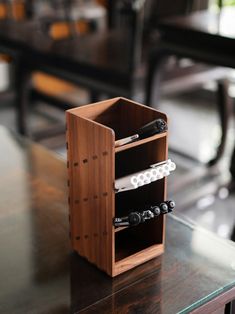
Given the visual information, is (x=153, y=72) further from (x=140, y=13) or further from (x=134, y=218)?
(x=134, y=218)

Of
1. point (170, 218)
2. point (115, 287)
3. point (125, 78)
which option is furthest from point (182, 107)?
point (115, 287)

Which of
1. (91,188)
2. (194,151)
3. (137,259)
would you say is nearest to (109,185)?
(91,188)

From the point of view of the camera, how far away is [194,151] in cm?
319

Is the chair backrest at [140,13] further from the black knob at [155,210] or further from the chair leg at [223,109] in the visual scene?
the black knob at [155,210]

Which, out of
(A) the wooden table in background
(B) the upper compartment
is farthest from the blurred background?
(B) the upper compartment

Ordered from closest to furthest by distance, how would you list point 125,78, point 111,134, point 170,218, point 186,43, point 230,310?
point 111,134
point 230,310
point 170,218
point 186,43
point 125,78

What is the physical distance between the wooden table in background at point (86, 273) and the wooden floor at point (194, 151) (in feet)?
2.38

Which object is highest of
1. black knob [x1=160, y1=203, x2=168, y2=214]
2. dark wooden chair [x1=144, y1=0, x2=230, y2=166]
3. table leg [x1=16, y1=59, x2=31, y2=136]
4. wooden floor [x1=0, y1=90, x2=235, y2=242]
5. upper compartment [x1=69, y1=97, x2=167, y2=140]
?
upper compartment [x1=69, y1=97, x2=167, y2=140]

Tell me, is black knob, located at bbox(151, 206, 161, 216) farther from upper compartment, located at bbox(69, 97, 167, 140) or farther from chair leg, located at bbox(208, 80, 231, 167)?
chair leg, located at bbox(208, 80, 231, 167)

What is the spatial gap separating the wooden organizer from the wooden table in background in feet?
0.10

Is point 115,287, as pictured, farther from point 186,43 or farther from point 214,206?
point 214,206

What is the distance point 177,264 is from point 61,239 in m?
0.22

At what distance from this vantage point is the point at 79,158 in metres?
0.93

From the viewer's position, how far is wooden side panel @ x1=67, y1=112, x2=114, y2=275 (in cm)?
87
